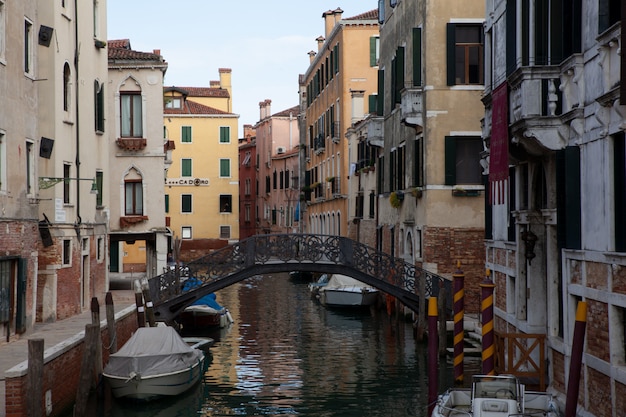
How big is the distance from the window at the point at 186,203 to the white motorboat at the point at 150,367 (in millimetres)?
35454

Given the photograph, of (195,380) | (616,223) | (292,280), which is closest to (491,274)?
(195,380)

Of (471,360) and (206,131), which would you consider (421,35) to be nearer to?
(471,360)

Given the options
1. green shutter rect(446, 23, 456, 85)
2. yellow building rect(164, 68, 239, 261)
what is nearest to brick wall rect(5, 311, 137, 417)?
green shutter rect(446, 23, 456, 85)

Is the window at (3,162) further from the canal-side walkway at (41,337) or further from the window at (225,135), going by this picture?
the window at (225,135)

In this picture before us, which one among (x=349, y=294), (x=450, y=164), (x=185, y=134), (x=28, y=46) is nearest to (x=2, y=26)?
(x=28, y=46)

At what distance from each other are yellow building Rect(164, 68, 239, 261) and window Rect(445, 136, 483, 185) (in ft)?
96.7

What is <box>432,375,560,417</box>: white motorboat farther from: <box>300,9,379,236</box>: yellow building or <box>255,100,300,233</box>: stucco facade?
<box>255,100,300,233</box>: stucco facade

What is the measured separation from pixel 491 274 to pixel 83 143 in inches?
402

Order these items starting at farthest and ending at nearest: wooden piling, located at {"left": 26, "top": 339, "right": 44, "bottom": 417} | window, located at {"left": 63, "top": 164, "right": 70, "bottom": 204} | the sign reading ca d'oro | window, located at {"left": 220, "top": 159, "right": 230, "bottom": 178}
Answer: window, located at {"left": 220, "top": 159, "right": 230, "bottom": 178}, the sign reading ca d'oro, window, located at {"left": 63, "top": 164, "right": 70, "bottom": 204}, wooden piling, located at {"left": 26, "top": 339, "right": 44, "bottom": 417}

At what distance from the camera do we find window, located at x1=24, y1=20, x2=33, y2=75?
1802 cm

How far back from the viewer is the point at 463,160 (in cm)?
2286

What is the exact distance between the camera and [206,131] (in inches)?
2029

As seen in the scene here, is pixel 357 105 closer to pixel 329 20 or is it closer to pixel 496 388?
pixel 329 20

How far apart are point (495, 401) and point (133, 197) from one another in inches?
756
